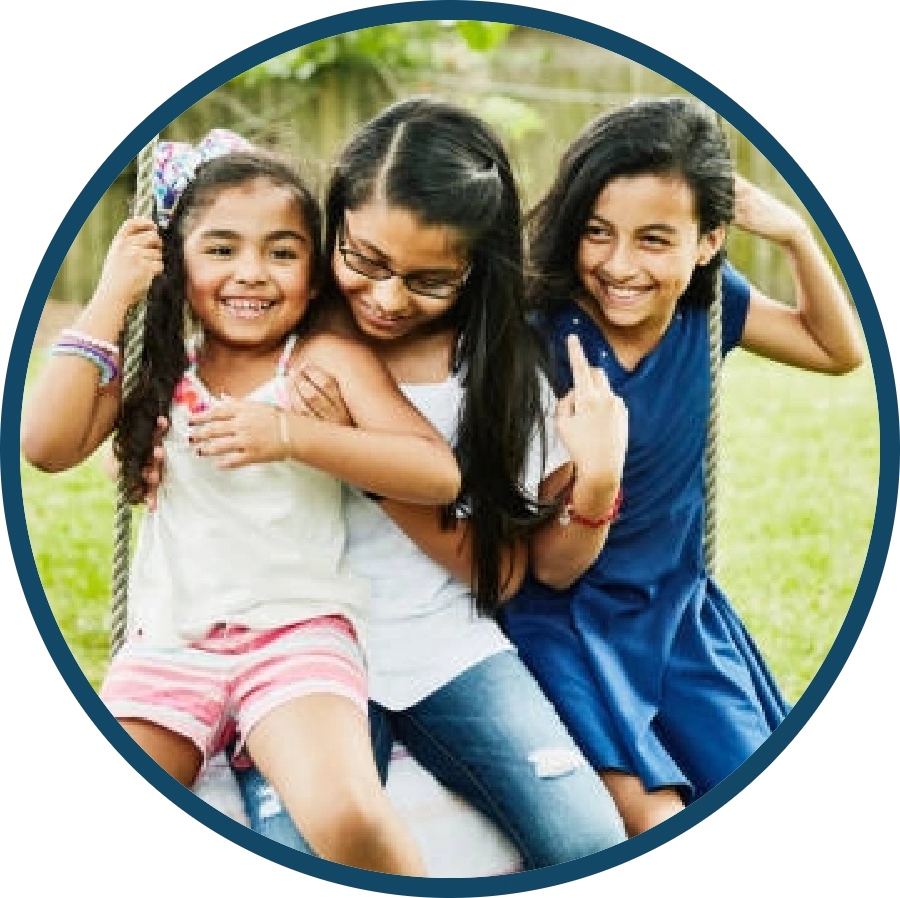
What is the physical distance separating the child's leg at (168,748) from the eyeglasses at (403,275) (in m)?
0.44

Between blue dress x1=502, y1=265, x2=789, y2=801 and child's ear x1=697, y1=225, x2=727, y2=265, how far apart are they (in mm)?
52

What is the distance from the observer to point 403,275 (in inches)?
62.1

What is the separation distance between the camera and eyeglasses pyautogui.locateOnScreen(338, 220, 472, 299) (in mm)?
1576

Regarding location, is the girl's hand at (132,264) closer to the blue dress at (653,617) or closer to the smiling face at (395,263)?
the smiling face at (395,263)

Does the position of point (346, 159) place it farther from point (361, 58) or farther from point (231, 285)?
point (361, 58)

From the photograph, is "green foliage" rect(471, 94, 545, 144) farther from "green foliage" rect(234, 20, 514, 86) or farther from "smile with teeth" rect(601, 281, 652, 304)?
"smile with teeth" rect(601, 281, 652, 304)

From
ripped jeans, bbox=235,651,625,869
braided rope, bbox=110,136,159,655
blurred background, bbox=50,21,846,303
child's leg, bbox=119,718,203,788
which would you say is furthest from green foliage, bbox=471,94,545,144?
child's leg, bbox=119,718,203,788

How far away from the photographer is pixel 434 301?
160cm

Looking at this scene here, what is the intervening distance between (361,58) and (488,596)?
37.9 inches

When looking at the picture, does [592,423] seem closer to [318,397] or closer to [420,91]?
[318,397]

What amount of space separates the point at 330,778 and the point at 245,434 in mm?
299

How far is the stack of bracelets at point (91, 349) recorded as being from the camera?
1580mm

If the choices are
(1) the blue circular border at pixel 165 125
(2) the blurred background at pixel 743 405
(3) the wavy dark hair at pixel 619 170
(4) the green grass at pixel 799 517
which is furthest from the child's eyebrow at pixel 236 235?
(4) the green grass at pixel 799 517

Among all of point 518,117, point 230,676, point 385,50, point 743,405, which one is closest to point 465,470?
point 230,676
